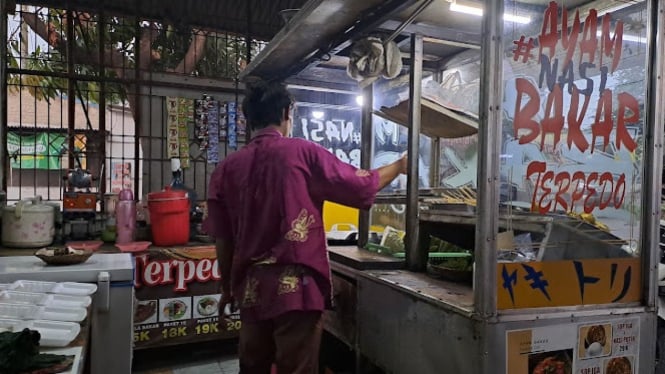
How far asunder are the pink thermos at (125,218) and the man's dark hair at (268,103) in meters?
2.51

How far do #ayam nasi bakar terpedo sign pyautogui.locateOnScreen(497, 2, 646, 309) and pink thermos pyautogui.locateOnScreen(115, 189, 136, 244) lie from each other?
3550 millimetres

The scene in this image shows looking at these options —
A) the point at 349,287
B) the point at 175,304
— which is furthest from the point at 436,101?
the point at 175,304

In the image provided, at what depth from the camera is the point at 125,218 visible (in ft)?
14.5

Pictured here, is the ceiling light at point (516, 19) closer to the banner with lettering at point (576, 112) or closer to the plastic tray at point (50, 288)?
the banner with lettering at point (576, 112)

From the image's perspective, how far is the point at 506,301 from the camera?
1890mm

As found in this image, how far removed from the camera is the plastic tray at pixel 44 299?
6.11ft

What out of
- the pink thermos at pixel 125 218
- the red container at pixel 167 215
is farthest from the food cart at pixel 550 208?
the pink thermos at pixel 125 218

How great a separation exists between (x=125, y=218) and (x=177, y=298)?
0.87m

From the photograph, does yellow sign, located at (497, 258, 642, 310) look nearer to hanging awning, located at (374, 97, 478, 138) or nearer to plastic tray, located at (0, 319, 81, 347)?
hanging awning, located at (374, 97, 478, 138)

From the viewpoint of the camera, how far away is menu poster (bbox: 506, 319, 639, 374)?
1890 mm

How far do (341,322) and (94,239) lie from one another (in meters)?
2.71

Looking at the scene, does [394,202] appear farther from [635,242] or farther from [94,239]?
[94,239]

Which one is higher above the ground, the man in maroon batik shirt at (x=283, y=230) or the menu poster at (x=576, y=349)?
the man in maroon batik shirt at (x=283, y=230)

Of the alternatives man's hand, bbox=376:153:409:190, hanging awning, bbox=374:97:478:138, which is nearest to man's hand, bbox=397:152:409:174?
man's hand, bbox=376:153:409:190
